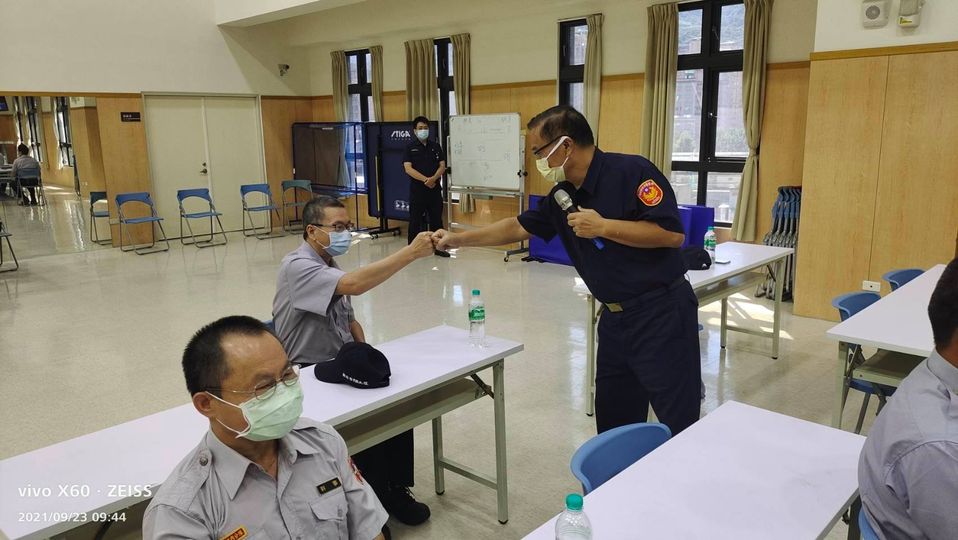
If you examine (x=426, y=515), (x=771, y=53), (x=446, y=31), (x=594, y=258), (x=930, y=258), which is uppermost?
(x=446, y=31)

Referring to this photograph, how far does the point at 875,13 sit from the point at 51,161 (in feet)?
58.3

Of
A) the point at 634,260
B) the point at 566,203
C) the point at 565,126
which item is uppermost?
the point at 565,126

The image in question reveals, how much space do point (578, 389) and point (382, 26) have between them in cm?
744

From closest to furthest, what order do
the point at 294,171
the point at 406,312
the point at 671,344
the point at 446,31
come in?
the point at 671,344
the point at 406,312
the point at 446,31
the point at 294,171

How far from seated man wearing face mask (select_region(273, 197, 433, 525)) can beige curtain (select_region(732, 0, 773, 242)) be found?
16.4 ft

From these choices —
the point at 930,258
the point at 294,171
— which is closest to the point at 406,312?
the point at 930,258

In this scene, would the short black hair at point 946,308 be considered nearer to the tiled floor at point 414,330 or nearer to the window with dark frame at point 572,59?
the tiled floor at point 414,330

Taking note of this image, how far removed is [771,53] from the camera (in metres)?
6.73

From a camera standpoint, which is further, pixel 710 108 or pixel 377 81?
pixel 377 81

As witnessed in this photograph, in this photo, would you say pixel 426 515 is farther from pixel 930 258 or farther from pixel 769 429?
pixel 930 258

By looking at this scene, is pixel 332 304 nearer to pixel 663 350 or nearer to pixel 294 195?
pixel 663 350

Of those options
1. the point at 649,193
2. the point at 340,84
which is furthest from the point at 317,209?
the point at 340,84

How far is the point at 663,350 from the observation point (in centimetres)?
251

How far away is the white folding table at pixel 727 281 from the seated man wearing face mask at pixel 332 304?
57.7 inches
